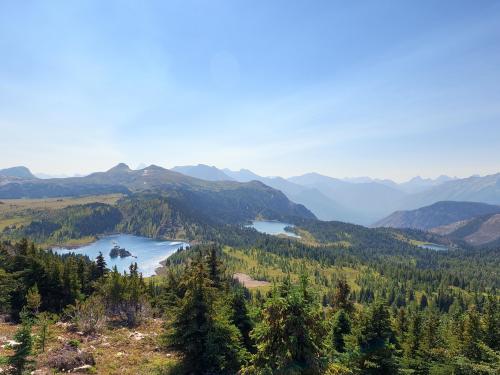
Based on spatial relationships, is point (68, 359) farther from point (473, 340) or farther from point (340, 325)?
point (473, 340)

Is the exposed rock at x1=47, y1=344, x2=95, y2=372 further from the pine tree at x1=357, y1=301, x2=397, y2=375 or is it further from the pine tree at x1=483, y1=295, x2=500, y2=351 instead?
the pine tree at x1=483, y1=295, x2=500, y2=351

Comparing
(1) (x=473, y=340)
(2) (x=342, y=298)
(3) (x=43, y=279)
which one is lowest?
(3) (x=43, y=279)

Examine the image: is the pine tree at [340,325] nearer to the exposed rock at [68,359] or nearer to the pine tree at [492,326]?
the pine tree at [492,326]

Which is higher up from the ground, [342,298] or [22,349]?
[22,349]

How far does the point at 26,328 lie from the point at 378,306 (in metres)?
27.6

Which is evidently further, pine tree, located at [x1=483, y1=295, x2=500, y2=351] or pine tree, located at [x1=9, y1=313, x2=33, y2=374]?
pine tree, located at [x1=483, y1=295, x2=500, y2=351]

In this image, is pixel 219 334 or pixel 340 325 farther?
pixel 340 325

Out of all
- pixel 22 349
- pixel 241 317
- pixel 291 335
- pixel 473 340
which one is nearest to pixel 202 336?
pixel 241 317

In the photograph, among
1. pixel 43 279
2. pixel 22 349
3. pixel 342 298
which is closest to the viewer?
pixel 22 349

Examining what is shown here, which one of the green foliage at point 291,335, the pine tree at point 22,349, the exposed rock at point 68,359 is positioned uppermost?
the green foliage at point 291,335

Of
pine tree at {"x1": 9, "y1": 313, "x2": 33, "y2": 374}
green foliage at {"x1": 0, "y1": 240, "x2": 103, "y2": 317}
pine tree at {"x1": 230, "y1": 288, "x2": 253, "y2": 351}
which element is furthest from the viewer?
green foliage at {"x1": 0, "y1": 240, "x2": 103, "y2": 317}

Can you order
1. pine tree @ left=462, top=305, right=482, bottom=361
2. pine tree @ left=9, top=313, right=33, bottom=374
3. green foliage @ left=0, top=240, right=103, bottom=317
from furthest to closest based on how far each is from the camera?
1. green foliage @ left=0, top=240, right=103, bottom=317
2. pine tree @ left=462, top=305, right=482, bottom=361
3. pine tree @ left=9, top=313, right=33, bottom=374

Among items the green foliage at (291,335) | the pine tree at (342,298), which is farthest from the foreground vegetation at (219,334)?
the pine tree at (342,298)

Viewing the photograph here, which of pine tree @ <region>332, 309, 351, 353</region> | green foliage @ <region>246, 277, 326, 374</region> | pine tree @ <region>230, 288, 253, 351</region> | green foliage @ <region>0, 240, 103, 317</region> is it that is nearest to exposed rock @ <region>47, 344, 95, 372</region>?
pine tree @ <region>230, 288, 253, 351</region>
